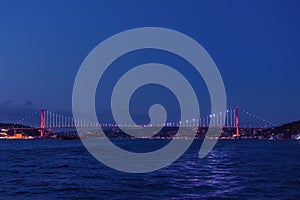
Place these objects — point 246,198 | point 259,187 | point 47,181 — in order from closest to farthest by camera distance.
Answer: point 246,198 < point 259,187 < point 47,181

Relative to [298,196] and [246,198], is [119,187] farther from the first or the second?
[298,196]

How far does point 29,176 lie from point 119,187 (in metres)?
6.68

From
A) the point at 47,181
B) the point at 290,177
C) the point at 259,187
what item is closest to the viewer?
the point at 259,187

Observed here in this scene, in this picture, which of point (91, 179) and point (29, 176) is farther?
point (29, 176)

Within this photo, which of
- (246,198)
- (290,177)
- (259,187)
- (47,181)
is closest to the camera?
(246,198)

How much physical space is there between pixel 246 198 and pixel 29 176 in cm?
1210

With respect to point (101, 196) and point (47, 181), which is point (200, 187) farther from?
point (47, 181)

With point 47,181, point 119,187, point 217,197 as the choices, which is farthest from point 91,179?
point 217,197

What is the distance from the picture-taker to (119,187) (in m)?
17.5

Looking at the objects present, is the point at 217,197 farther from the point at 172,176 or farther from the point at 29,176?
the point at 29,176

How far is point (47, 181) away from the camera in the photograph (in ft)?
64.2

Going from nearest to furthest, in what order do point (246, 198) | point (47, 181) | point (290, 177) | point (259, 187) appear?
point (246, 198) → point (259, 187) → point (47, 181) → point (290, 177)

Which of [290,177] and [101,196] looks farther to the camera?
[290,177]

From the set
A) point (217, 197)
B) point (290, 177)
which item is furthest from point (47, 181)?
point (290, 177)
